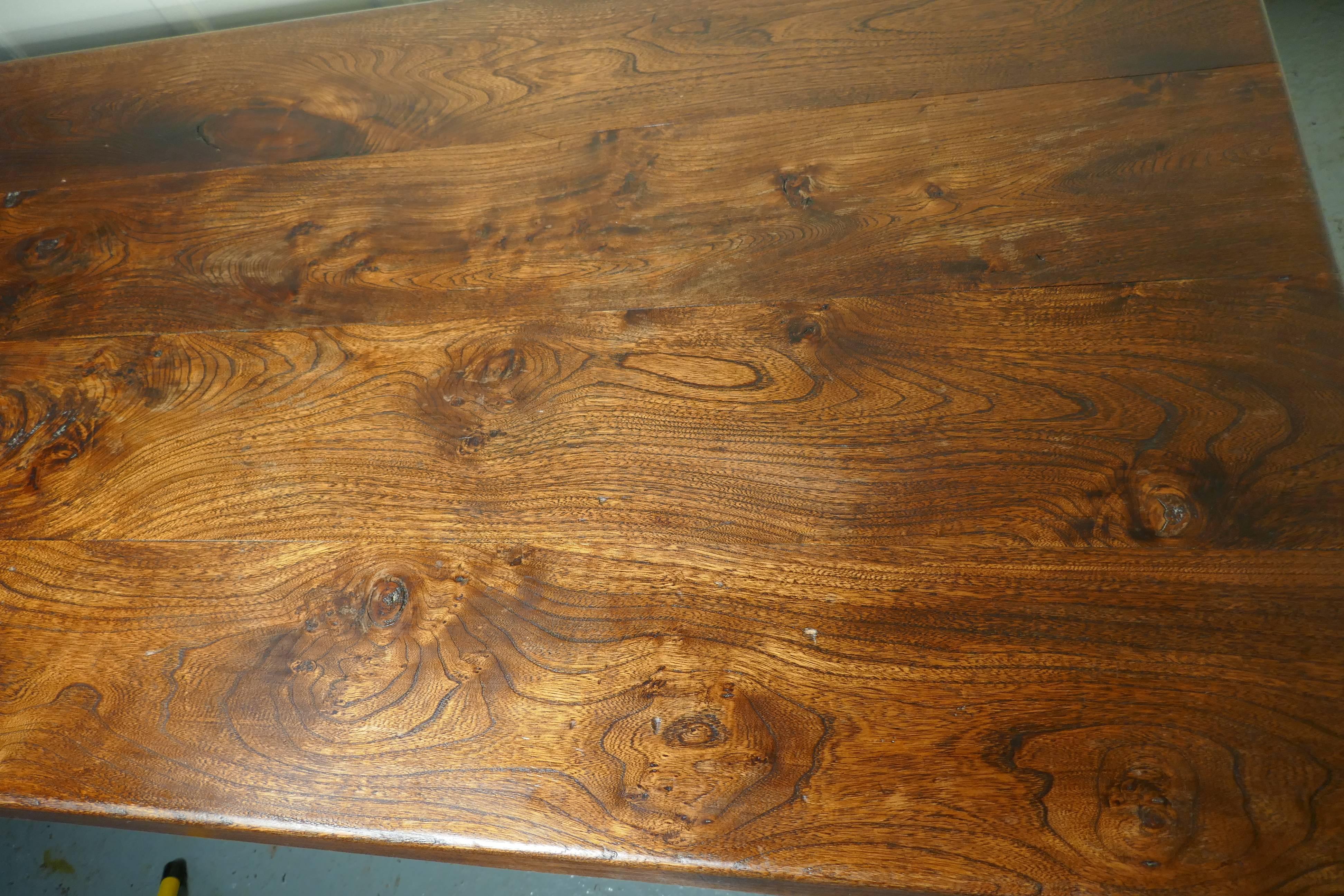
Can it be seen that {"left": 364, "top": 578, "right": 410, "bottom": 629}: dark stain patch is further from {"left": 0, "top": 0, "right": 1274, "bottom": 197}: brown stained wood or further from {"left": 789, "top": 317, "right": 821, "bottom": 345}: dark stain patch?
{"left": 0, "top": 0, "right": 1274, "bottom": 197}: brown stained wood

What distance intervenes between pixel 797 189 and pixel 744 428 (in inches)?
11.8

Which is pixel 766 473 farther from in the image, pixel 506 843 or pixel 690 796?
pixel 506 843

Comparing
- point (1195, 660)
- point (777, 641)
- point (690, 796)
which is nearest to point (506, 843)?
point (690, 796)

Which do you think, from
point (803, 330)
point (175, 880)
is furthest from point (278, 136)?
point (175, 880)

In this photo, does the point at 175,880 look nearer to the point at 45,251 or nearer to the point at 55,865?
the point at 55,865

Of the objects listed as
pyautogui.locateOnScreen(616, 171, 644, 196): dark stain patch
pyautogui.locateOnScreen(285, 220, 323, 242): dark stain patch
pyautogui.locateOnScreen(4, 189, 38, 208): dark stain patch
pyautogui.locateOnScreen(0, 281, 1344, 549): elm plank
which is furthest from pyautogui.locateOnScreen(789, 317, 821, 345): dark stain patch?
pyautogui.locateOnScreen(4, 189, 38, 208): dark stain patch

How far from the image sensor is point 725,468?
82 centimetres

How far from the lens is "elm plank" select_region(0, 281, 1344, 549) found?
0.74 metres

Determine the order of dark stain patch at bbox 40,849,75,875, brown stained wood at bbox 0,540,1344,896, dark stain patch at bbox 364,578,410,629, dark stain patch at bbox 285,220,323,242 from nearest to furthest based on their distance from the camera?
brown stained wood at bbox 0,540,1344,896 < dark stain patch at bbox 364,578,410,629 < dark stain patch at bbox 285,220,323,242 < dark stain patch at bbox 40,849,75,875

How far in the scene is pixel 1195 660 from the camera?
67 centimetres

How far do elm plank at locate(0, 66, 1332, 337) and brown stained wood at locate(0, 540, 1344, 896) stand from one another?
30 centimetres

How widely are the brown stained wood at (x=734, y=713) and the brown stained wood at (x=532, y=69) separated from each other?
56 cm

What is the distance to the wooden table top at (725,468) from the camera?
2.23 feet

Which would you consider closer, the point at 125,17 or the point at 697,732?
the point at 697,732
